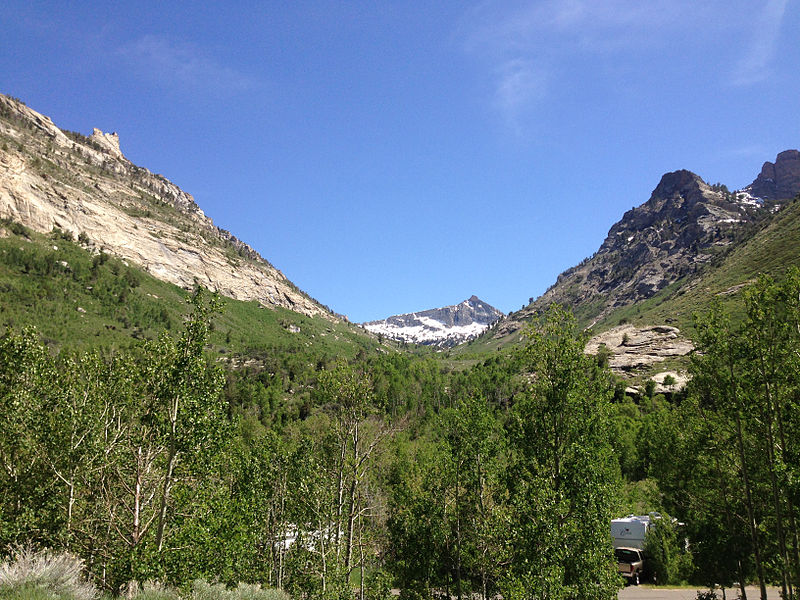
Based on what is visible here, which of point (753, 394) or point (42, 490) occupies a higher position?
point (753, 394)

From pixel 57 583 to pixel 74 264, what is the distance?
18169 cm

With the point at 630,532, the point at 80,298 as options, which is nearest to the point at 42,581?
the point at 630,532

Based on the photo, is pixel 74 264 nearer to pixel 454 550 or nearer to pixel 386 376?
pixel 386 376

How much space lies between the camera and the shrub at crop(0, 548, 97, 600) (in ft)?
35.2

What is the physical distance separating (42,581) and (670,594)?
4010 centimetres

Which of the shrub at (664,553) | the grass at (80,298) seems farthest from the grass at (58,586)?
the grass at (80,298)

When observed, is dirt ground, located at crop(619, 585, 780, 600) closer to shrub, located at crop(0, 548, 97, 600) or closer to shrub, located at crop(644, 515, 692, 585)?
shrub, located at crop(644, 515, 692, 585)

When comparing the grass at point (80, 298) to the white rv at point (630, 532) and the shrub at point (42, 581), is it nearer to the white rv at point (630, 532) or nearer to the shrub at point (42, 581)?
the white rv at point (630, 532)

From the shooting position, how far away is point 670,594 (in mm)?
33562

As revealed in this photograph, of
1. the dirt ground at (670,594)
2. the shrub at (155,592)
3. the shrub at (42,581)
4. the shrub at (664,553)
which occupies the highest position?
the shrub at (42,581)

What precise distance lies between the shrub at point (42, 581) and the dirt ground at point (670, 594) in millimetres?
34150

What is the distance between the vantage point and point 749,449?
61.9ft

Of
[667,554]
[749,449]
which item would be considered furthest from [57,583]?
[667,554]

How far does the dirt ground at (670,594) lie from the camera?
3124 cm
